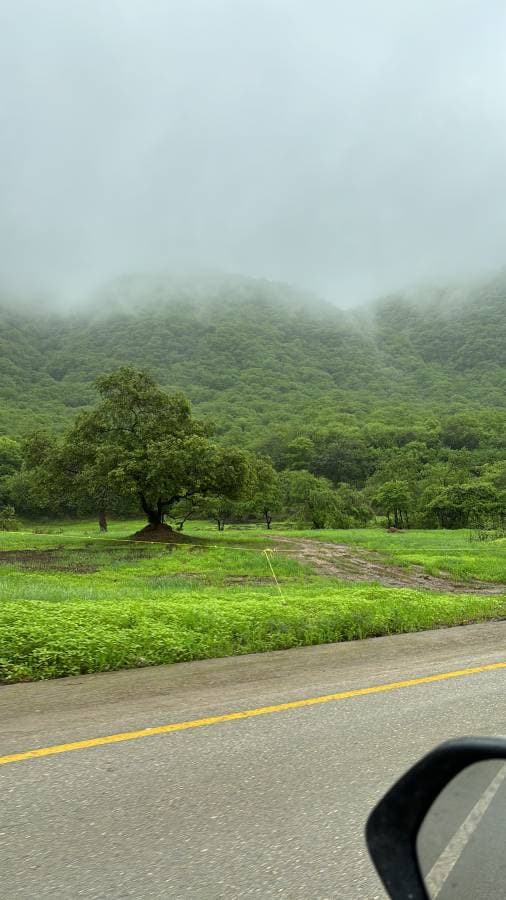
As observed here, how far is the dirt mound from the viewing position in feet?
119

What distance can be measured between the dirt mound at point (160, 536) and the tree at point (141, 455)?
391 mm

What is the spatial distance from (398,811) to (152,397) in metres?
39.3

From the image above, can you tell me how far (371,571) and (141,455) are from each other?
17146 mm

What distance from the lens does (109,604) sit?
37.1 feet

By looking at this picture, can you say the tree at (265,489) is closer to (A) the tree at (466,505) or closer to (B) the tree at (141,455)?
(B) the tree at (141,455)

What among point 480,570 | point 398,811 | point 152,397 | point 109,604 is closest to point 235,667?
point 109,604

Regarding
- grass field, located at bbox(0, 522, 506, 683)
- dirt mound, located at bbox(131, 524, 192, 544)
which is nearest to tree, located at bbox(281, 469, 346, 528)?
dirt mound, located at bbox(131, 524, 192, 544)

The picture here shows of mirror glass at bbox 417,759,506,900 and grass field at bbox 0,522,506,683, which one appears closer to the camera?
mirror glass at bbox 417,759,506,900

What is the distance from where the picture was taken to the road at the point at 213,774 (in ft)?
11.1

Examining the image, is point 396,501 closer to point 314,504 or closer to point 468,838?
point 314,504

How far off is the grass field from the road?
0.68 metres

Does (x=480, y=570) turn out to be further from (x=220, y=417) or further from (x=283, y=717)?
(x=220, y=417)

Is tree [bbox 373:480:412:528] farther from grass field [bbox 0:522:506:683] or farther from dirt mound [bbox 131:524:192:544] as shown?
grass field [bbox 0:522:506:683]

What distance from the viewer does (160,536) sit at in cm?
3741
